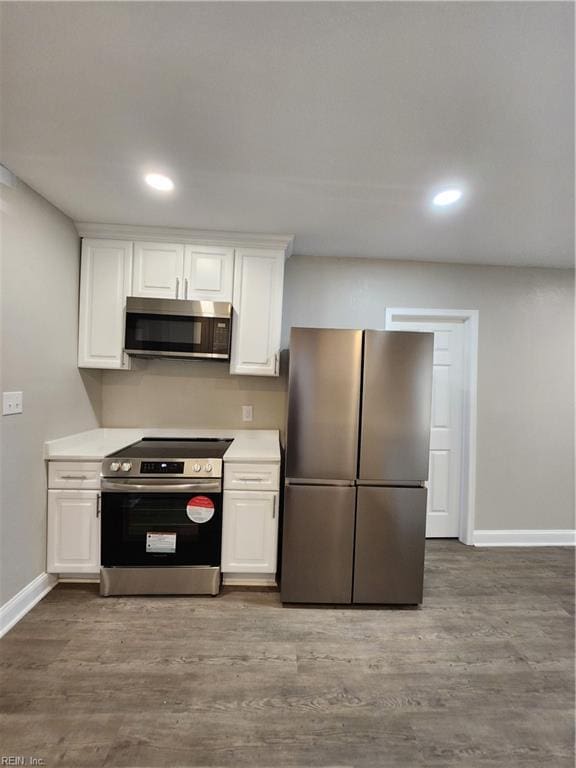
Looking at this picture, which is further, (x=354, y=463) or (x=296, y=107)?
(x=354, y=463)

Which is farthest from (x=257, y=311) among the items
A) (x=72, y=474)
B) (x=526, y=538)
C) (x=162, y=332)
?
(x=526, y=538)

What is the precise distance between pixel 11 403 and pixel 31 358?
1.01 feet

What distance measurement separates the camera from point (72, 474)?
2.16 m

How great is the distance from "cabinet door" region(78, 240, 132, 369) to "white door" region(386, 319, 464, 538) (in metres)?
2.47

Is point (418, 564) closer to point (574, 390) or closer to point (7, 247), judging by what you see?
point (574, 390)

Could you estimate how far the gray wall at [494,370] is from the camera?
2941 mm

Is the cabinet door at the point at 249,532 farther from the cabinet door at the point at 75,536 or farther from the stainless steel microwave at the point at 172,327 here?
the stainless steel microwave at the point at 172,327

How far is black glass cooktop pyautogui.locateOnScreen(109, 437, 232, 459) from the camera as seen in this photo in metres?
2.20

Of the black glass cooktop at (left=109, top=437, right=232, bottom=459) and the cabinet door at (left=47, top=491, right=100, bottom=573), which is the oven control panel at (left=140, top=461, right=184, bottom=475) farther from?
the cabinet door at (left=47, top=491, right=100, bottom=573)

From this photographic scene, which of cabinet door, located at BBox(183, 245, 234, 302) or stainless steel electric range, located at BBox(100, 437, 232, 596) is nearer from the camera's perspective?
stainless steel electric range, located at BBox(100, 437, 232, 596)

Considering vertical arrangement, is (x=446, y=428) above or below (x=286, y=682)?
above

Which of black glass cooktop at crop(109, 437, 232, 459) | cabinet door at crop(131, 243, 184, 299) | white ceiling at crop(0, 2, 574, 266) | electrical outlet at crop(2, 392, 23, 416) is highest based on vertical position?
white ceiling at crop(0, 2, 574, 266)

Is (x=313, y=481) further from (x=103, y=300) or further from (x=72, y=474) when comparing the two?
(x=103, y=300)

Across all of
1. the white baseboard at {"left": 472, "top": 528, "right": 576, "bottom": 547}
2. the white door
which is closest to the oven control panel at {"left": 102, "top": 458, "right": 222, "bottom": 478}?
the white door
